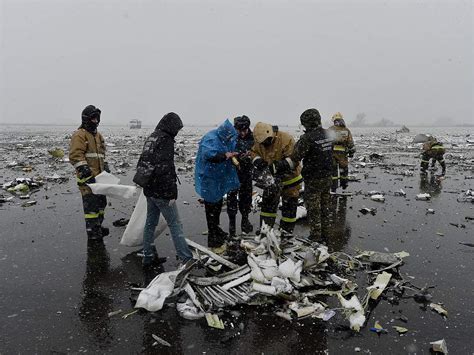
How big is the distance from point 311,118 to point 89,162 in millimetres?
3672

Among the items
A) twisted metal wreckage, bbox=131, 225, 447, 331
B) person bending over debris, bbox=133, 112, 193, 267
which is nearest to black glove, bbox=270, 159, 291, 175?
twisted metal wreckage, bbox=131, 225, 447, 331

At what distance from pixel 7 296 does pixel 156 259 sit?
1.79m

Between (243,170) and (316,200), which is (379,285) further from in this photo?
(243,170)

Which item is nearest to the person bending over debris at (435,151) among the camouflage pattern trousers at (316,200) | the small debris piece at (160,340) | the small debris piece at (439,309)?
the camouflage pattern trousers at (316,200)

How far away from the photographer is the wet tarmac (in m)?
3.03

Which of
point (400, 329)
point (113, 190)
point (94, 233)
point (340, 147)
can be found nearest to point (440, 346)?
point (400, 329)

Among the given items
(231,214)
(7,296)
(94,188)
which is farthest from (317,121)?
(7,296)

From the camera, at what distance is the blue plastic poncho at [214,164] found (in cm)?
505

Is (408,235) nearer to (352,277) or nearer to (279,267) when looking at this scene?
(352,277)

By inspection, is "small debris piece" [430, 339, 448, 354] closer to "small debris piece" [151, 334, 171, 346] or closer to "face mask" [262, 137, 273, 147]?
"small debris piece" [151, 334, 171, 346]

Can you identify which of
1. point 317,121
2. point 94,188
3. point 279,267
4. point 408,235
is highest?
point 317,121

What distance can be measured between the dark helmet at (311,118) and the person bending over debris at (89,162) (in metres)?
3.39

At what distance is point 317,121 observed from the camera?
493 centimetres

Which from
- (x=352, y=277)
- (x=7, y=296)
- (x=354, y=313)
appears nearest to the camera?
(x=354, y=313)
